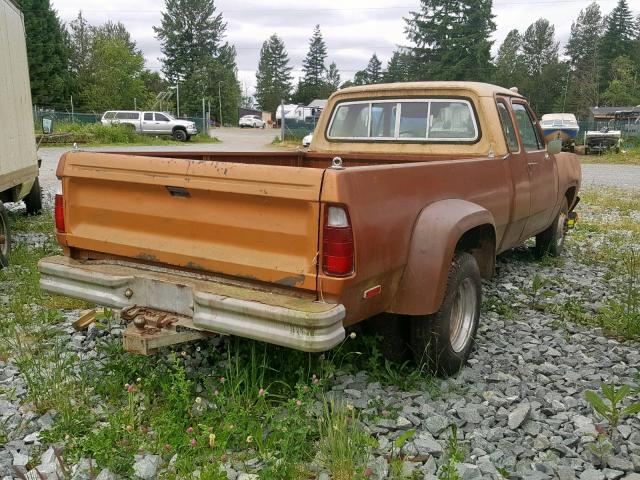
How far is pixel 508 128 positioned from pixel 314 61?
351 feet

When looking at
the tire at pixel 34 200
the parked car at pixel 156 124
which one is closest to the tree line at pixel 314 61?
the parked car at pixel 156 124

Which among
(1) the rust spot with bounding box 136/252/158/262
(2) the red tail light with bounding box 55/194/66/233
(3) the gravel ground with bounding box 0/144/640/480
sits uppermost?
(2) the red tail light with bounding box 55/194/66/233

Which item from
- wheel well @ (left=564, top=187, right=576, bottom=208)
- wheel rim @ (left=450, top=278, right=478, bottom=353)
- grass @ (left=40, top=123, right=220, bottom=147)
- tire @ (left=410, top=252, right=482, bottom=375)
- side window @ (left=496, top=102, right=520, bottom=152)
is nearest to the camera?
tire @ (left=410, top=252, right=482, bottom=375)

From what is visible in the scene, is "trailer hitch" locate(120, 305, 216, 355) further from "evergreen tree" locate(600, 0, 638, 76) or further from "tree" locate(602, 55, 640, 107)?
"evergreen tree" locate(600, 0, 638, 76)

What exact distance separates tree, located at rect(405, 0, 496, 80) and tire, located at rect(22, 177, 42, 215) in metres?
53.8

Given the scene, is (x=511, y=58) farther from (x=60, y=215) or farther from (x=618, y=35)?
(x=60, y=215)

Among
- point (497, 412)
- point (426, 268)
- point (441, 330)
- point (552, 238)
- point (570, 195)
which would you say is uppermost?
point (426, 268)

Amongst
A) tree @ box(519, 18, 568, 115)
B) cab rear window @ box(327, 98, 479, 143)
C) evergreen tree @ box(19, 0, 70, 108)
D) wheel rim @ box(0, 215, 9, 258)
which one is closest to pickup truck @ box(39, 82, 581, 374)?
cab rear window @ box(327, 98, 479, 143)

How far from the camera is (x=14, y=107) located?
707cm

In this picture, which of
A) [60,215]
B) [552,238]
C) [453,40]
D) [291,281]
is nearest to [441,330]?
[291,281]

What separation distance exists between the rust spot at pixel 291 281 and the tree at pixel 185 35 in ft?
258

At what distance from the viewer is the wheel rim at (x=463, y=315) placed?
4.09 meters

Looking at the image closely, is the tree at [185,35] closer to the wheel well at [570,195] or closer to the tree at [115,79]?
the tree at [115,79]

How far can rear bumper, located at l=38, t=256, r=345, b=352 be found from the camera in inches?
112
